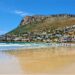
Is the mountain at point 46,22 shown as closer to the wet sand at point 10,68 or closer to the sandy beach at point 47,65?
the sandy beach at point 47,65

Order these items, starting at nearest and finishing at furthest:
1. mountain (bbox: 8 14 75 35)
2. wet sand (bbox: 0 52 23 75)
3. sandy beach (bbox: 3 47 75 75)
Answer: wet sand (bbox: 0 52 23 75)
sandy beach (bbox: 3 47 75 75)
mountain (bbox: 8 14 75 35)

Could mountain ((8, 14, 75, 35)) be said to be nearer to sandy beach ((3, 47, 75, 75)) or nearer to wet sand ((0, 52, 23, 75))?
sandy beach ((3, 47, 75, 75))

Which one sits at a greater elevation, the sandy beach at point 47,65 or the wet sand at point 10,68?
the wet sand at point 10,68

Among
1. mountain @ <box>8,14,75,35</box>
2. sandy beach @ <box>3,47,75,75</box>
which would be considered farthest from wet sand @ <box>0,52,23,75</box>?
mountain @ <box>8,14,75,35</box>

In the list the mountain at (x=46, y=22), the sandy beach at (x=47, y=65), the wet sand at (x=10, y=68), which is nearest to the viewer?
the wet sand at (x=10, y=68)

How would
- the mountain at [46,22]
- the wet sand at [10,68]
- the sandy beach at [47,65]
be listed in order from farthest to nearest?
the mountain at [46,22], the sandy beach at [47,65], the wet sand at [10,68]

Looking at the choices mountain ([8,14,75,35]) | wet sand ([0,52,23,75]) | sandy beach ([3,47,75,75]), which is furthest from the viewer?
mountain ([8,14,75,35])

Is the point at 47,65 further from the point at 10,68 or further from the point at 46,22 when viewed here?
the point at 46,22

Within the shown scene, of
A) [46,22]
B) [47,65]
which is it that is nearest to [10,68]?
[47,65]

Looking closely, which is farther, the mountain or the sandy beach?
the mountain

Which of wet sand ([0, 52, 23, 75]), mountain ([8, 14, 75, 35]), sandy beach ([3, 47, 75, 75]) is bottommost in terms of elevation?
sandy beach ([3, 47, 75, 75])

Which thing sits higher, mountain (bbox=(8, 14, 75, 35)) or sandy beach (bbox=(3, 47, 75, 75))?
mountain (bbox=(8, 14, 75, 35))

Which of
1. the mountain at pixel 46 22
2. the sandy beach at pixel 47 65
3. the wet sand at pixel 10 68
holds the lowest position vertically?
the sandy beach at pixel 47 65

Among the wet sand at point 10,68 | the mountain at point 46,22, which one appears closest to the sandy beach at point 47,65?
the wet sand at point 10,68
